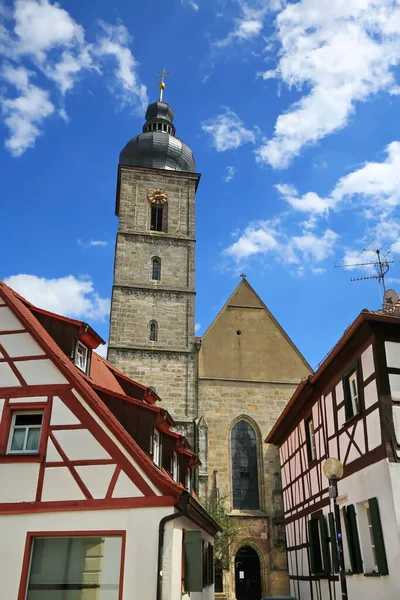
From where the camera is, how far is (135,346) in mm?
27500

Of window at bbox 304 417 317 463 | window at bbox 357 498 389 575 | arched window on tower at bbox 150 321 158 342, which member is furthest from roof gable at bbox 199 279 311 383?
window at bbox 357 498 389 575

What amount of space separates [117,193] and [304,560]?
25263mm

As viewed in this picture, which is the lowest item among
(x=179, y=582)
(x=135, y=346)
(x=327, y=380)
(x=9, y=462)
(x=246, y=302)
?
(x=179, y=582)

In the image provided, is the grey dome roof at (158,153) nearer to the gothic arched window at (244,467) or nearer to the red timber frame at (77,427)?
the gothic arched window at (244,467)

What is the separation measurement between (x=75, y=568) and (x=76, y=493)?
117cm

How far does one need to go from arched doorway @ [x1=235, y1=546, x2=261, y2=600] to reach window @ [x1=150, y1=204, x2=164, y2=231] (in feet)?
55.9

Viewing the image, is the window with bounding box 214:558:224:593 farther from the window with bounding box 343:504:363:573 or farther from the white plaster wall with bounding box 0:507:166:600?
the white plaster wall with bounding box 0:507:166:600

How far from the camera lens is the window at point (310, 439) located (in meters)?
16.2

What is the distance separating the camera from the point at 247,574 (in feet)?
78.3

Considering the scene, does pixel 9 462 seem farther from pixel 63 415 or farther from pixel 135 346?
pixel 135 346

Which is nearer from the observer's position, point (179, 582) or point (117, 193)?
point (179, 582)

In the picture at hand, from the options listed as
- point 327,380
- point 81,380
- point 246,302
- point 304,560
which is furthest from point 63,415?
point 246,302

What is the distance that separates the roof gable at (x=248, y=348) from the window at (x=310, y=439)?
1050cm

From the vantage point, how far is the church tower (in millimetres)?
26875
